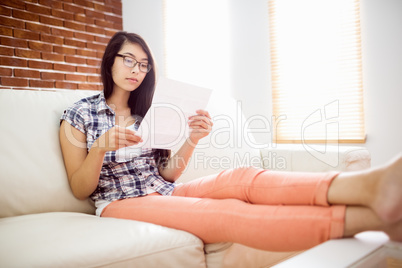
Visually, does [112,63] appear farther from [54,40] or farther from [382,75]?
[54,40]

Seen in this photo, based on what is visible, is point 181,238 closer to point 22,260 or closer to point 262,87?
point 22,260

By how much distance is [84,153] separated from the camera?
1241 mm

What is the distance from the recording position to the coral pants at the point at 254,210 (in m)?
0.76

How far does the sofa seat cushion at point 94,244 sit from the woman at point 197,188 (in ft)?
0.22

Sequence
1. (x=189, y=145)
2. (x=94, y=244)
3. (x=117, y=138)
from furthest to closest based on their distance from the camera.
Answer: (x=189, y=145)
(x=117, y=138)
(x=94, y=244)

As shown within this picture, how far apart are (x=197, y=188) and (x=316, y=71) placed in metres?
1.89

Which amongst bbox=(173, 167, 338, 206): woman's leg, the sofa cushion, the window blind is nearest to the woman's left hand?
bbox=(173, 167, 338, 206): woman's leg

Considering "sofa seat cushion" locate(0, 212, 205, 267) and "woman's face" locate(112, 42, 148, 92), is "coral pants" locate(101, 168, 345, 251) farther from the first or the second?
"woman's face" locate(112, 42, 148, 92)

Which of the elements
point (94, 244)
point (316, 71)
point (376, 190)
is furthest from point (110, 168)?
point (316, 71)

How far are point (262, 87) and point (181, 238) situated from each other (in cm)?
221

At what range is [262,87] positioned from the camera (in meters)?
2.97

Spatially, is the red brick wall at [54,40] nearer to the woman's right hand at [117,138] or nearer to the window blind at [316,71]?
the window blind at [316,71]

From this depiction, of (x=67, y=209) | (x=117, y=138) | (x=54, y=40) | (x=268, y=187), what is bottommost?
(x=67, y=209)

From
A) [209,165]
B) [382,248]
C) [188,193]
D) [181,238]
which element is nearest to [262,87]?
[209,165]
